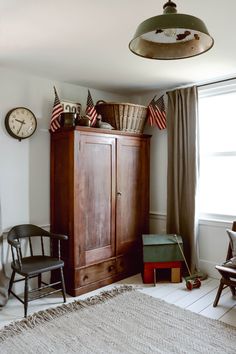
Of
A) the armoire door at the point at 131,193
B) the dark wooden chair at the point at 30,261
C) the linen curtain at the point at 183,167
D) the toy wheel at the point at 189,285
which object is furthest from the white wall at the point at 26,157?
the toy wheel at the point at 189,285

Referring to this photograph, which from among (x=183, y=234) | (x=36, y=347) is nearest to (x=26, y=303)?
(x=36, y=347)

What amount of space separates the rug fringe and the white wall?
37.3 inches

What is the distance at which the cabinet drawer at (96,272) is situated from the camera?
10.5 ft

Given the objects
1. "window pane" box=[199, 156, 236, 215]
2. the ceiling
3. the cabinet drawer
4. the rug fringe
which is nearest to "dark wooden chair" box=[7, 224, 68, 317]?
the rug fringe

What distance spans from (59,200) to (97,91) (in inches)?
61.2

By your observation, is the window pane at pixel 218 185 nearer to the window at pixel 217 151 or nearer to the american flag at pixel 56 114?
the window at pixel 217 151

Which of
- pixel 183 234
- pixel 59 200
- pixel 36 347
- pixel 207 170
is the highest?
pixel 207 170

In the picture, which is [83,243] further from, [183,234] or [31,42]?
[31,42]

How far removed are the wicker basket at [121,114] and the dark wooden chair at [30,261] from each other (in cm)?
144

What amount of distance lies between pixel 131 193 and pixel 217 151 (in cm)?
115

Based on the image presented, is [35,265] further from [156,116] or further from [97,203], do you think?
[156,116]

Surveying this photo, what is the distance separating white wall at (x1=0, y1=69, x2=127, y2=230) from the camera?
3.11m

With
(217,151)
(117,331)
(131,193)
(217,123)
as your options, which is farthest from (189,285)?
(217,123)

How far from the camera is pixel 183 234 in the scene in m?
3.75
